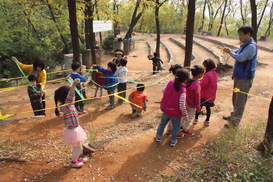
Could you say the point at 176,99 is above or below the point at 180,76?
below

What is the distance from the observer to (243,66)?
13.3ft

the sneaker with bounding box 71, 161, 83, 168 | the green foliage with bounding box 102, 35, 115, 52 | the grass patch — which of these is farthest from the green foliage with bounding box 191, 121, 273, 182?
the green foliage with bounding box 102, 35, 115, 52

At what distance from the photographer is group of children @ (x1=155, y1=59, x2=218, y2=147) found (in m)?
3.39

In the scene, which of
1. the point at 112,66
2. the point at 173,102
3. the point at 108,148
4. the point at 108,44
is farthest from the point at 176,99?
the point at 108,44

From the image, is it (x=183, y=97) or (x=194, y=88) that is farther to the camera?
(x=194, y=88)

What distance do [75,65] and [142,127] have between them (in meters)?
2.26

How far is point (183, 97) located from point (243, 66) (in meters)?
1.62

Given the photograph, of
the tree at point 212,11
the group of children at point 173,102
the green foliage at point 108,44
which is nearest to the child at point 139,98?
the group of children at point 173,102

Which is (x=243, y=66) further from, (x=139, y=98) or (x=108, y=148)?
(x=108, y=148)

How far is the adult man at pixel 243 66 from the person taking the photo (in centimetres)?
388

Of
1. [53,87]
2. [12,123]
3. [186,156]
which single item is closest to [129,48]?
[53,87]

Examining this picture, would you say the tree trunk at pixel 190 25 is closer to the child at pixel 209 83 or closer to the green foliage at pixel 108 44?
the child at pixel 209 83

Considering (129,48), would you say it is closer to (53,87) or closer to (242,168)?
(53,87)

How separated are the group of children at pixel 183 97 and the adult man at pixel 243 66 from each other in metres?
0.48
